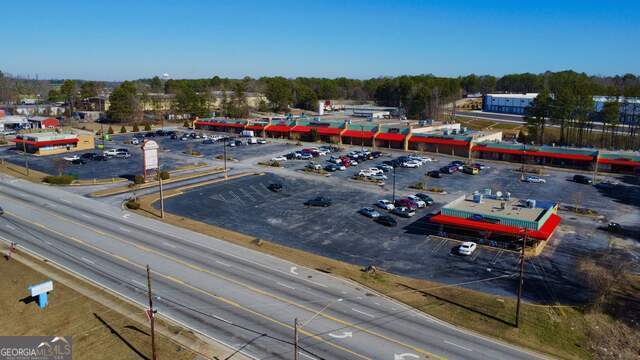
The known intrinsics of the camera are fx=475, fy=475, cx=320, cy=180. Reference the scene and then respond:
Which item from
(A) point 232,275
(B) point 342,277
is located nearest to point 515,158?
(B) point 342,277

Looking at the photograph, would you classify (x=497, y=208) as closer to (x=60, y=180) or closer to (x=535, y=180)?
(x=535, y=180)

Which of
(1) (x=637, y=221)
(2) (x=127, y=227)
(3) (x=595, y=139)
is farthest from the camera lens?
(3) (x=595, y=139)

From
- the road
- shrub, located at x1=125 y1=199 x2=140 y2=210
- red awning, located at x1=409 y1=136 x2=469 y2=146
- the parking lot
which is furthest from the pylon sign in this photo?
red awning, located at x1=409 y1=136 x2=469 y2=146

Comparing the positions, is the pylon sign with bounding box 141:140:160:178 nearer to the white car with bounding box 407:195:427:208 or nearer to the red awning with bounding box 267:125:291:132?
the white car with bounding box 407:195:427:208

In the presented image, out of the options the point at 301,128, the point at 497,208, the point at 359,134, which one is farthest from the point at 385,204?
the point at 301,128

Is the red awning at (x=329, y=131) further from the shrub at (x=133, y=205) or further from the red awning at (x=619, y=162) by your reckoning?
the shrub at (x=133, y=205)

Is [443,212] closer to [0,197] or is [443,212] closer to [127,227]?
[127,227]
